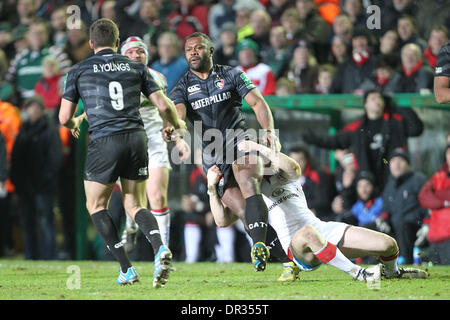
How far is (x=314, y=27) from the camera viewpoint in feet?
43.8

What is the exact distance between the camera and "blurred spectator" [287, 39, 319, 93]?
12.4 metres

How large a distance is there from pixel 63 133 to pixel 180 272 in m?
4.71

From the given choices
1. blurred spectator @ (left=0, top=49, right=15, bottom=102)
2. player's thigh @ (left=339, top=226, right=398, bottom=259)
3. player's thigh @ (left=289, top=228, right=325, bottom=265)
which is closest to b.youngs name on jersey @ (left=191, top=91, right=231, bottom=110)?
player's thigh @ (left=289, top=228, right=325, bottom=265)

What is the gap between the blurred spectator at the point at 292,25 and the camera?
1325 cm

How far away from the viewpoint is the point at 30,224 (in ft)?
41.5

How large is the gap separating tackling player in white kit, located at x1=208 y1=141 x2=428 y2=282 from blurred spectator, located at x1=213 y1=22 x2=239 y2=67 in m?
5.44

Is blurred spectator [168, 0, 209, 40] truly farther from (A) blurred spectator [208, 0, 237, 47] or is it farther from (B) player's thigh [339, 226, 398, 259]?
(B) player's thigh [339, 226, 398, 259]

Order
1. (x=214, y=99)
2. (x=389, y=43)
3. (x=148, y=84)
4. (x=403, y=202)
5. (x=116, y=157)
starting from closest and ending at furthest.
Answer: (x=116, y=157), (x=148, y=84), (x=214, y=99), (x=403, y=202), (x=389, y=43)

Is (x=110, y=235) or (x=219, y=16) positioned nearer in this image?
(x=110, y=235)

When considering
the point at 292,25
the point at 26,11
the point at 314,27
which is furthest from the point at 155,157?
the point at 26,11

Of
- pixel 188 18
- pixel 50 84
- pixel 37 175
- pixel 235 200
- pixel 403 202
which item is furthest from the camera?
pixel 188 18

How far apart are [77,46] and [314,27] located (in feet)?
13.0

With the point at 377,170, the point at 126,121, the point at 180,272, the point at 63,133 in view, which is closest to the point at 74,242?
the point at 63,133

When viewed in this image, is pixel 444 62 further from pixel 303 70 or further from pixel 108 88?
pixel 303 70
